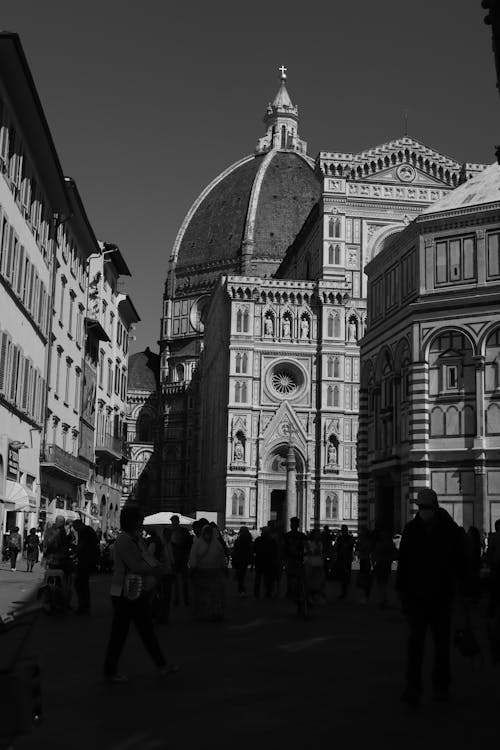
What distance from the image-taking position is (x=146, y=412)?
12500 cm

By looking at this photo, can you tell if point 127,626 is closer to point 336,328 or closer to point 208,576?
point 208,576

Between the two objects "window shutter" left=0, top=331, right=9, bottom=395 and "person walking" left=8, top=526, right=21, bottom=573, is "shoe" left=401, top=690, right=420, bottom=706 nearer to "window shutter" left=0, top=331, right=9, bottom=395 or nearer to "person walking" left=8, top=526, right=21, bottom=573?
"window shutter" left=0, top=331, right=9, bottom=395

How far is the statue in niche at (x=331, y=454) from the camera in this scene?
7444 cm

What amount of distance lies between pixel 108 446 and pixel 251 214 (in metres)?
72.9

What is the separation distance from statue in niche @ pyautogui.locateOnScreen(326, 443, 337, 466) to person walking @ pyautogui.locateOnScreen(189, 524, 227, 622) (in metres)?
57.8

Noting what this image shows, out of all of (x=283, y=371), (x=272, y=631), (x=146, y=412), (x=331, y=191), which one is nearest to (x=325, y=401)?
(x=283, y=371)

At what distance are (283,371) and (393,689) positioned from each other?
67.2 meters

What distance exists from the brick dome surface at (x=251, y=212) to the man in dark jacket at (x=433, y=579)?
11445 centimetres

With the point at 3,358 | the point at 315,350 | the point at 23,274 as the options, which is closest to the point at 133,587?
the point at 3,358

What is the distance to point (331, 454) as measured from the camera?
7462cm

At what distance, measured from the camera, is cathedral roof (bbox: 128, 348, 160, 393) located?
5113 inches

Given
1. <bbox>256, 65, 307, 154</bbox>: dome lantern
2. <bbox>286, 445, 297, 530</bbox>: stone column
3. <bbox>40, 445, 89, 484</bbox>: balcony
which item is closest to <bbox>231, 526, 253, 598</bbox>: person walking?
<bbox>40, 445, 89, 484</bbox>: balcony

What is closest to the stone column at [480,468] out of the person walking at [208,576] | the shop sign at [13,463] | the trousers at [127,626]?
the shop sign at [13,463]

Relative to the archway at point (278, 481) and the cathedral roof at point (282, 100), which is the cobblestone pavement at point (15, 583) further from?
the cathedral roof at point (282, 100)
